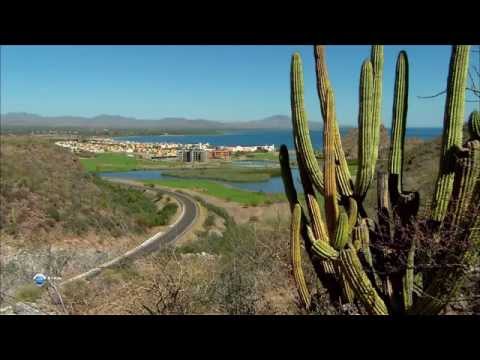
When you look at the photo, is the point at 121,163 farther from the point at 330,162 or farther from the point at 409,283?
the point at 409,283

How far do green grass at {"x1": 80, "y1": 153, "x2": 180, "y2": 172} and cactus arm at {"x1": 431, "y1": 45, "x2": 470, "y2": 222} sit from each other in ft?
100

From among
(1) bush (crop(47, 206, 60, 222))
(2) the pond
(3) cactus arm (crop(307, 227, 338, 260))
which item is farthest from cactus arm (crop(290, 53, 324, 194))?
(2) the pond

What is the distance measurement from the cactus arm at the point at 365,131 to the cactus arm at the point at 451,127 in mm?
694

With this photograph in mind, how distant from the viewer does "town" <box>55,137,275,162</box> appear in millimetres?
25062

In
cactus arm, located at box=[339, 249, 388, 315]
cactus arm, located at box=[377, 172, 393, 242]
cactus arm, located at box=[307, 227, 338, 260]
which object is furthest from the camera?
→ cactus arm, located at box=[377, 172, 393, 242]

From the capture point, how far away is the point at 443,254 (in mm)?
2953

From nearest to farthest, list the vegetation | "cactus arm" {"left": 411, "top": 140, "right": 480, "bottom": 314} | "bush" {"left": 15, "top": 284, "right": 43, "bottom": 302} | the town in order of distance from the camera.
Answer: "cactus arm" {"left": 411, "top": 140, "right": 480, "bottom": 314} < the vegetation < "bush" {"left": 15, "top": 284, "right": 43, "bottom": 302} < the town

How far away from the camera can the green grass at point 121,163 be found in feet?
109

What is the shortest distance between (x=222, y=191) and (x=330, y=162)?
92.6 ft

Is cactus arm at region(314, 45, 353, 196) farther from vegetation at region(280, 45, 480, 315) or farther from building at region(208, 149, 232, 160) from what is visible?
building at region(208, 149, 232, 160)

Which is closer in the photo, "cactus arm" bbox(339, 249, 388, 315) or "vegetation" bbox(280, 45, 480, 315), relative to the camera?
"vegetation" bbox(280, 45, 480, 315)

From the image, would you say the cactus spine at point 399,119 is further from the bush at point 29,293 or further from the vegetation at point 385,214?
the bush at point 29,293
